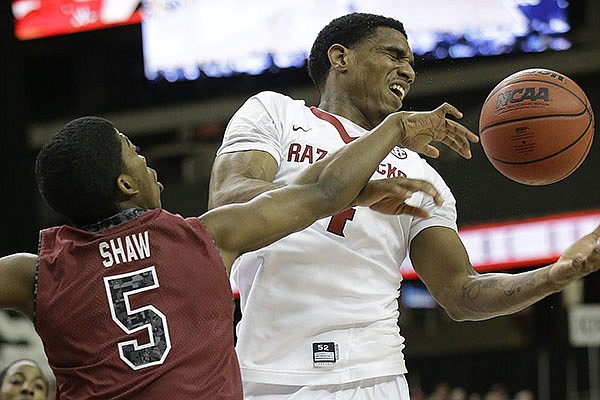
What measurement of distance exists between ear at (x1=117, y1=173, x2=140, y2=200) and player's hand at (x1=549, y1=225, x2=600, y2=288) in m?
1.34

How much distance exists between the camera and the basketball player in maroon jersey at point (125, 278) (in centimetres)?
306

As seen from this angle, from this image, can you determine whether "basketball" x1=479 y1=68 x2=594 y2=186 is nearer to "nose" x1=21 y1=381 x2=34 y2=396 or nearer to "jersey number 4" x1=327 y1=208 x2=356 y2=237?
"jersey number 4" x1=327 y1=208 x2=356 y2=237

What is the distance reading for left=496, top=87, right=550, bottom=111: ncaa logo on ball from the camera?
14.1 ft

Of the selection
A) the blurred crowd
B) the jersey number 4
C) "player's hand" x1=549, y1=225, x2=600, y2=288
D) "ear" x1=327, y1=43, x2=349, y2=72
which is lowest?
the blurred crowd

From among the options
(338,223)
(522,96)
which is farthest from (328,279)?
(522,96)

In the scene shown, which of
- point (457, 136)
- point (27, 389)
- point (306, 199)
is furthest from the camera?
point (27, 389)

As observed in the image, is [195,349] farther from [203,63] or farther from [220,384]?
[203,63]

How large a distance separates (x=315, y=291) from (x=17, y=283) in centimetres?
134

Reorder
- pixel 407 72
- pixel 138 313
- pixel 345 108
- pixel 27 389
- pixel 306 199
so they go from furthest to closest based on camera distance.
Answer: pixel 27 389, pixel 345 108, pixel 407 72, pixel 306 199, pixel 138 313

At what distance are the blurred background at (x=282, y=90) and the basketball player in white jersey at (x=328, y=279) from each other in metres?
7.76

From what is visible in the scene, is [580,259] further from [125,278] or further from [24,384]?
[24,384]

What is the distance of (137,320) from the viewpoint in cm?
307

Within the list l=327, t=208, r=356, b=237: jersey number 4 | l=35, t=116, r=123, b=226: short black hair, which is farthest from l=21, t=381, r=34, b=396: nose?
l=35, t=116, r=123, b=226: short black hair

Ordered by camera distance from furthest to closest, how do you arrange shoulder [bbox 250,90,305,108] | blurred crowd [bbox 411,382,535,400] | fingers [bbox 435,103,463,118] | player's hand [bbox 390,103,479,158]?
blurred crowd [bbox 411,382,535,400], shoulder [bbox 250,90,305,108], fingers [bbox 435,103,463,118], player's hand [bbox 390,103,479,158]
